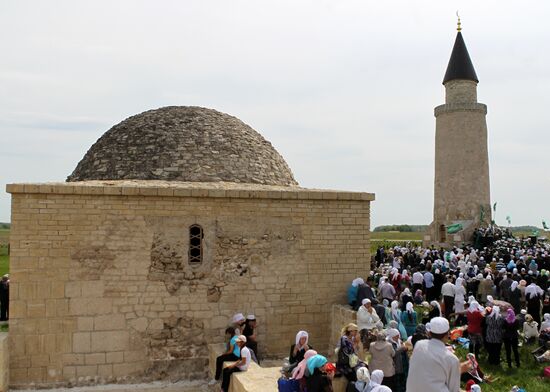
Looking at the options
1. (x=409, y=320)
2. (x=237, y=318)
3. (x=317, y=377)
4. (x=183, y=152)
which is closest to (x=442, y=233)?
(x=409, y=320)

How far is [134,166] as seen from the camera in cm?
1126

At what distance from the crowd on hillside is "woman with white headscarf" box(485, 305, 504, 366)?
Answer: 16 mm

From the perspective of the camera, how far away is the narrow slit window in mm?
9375

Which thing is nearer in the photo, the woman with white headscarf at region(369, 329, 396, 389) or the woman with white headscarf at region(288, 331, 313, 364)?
the woman with white headscarf at region(369, 329, 396, 389)

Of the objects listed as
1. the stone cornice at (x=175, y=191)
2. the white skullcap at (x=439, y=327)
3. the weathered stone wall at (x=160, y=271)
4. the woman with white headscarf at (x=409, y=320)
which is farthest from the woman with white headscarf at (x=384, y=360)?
the stone cornice at (x=175, y=191)

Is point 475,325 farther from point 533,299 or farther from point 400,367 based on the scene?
point 400,367

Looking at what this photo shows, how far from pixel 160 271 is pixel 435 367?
6.13 meters

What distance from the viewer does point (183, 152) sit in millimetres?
11539

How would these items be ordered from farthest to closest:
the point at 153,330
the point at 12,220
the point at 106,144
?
1. the point at 106,144
2. the point at 153,330
3. the point at 12,220

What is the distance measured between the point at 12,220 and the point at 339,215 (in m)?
5.92

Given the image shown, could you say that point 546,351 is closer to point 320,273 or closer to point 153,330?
point 320,273

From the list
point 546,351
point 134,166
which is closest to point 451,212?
point 546,351

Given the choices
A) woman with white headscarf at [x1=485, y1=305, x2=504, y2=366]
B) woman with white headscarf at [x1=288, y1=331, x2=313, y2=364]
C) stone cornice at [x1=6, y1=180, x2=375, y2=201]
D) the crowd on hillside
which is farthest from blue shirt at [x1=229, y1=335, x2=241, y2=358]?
woman with white headscarf at [x1=485, y1=305, x2=504, y2=366]

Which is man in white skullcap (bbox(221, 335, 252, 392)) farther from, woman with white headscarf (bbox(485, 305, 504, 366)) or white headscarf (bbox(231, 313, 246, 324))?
woman with white headscarf (bbox(485, 305, 504, 366))
